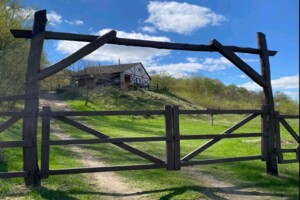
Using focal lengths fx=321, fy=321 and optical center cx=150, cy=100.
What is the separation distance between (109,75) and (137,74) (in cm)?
336

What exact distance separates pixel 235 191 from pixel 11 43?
14.5m

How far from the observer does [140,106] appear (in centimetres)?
1939

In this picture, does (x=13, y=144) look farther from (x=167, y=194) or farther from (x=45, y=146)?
(x=167, y=194)

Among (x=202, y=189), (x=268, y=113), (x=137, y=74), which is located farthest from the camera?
(x=137, y=74)

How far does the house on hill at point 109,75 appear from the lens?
2906cm

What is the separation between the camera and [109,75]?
3177 centimetres

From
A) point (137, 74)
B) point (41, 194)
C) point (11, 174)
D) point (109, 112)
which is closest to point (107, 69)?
point (137, 74)

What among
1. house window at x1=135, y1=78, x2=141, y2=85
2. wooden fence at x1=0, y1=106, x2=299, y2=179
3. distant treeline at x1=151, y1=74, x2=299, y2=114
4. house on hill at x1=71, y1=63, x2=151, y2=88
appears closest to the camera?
wooden fence at x1=0, y1=106, x2=299, y2=179

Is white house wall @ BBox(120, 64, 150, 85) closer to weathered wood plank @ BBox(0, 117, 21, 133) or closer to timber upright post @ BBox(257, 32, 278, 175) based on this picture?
timber upright post @ BBox(257, 32, 278, 175)

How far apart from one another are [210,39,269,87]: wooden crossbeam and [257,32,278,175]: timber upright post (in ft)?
0.69

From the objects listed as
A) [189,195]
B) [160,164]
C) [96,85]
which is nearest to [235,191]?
[189,195]

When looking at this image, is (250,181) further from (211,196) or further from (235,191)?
(211,196)

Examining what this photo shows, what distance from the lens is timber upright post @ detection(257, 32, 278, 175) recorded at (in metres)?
7.89

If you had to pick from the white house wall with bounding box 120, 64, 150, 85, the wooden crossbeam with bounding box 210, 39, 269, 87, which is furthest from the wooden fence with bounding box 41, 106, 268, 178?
the white house wall with bounding box 120, 64, 150, 85
